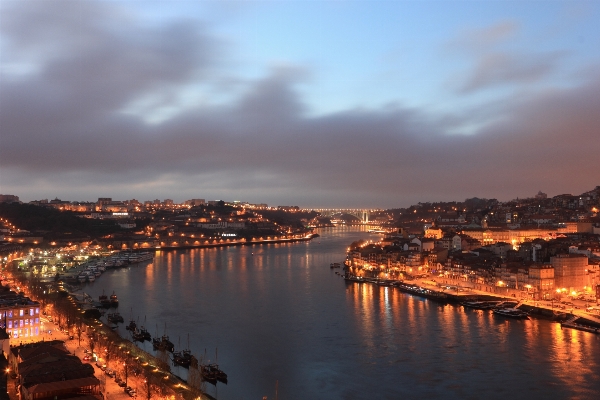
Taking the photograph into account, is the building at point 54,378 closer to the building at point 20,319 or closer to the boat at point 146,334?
the building at point 20,319

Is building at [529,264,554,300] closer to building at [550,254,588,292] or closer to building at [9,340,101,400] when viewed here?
building at [550,254,588,292]

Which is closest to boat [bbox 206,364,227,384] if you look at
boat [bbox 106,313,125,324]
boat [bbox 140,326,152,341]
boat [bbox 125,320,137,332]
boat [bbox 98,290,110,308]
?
boat [bbox 140,326,152,341]

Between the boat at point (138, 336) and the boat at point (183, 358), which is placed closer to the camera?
the boat at point (183, 358)

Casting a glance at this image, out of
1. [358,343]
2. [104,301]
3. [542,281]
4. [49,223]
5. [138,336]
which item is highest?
[49,223]

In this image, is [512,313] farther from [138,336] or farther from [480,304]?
[138,336]

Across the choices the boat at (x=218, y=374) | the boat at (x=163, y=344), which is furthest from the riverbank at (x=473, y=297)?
the boat at (x=163, y=344)

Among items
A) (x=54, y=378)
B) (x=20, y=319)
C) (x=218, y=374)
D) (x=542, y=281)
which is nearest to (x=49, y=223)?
(x=20, y=319)
